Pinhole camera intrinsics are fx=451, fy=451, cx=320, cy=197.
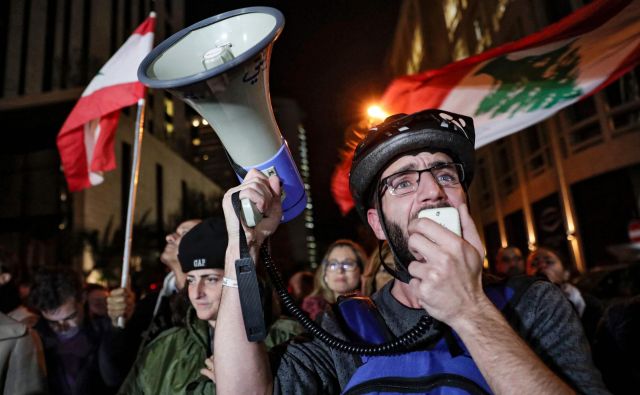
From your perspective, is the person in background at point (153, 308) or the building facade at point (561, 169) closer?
the person in background at point (153, 308)

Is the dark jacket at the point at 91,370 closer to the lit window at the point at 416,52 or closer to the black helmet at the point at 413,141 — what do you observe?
the black helmet at the point at 413,141

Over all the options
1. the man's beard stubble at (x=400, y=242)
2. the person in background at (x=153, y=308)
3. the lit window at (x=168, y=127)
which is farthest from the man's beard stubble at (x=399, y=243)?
the lit window at (x=168, y=127)

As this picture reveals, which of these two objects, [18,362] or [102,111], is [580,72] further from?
[18,362]

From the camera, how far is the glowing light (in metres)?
4.58

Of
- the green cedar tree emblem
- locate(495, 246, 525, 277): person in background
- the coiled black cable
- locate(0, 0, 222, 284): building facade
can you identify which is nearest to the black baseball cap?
the coiled black cable

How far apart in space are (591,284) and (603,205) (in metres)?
9.84

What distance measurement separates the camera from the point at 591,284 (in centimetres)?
717

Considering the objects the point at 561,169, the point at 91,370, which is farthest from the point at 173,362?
the point at 561,169

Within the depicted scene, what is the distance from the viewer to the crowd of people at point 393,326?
1.16m

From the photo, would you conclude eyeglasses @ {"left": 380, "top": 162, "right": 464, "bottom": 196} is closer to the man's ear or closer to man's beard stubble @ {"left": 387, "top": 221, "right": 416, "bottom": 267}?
man's beard stubble @ {"left": 387, "top": 221, "right": 416, "bottom": 267}

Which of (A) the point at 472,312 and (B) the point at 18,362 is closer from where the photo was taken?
(A) the point at 472,312

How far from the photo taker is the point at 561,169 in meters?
17.5

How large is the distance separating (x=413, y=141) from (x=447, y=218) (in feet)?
1.96

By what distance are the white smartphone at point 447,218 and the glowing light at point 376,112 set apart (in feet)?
11.1
